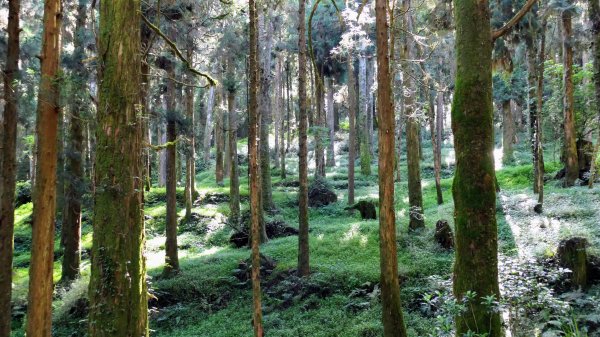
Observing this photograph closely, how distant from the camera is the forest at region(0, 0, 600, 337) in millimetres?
4949

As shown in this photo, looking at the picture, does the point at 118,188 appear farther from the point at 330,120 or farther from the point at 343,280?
the point at 330,120

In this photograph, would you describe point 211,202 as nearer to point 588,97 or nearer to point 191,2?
point 191,2

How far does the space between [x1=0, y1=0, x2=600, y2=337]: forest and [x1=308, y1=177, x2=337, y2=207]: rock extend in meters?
0.10

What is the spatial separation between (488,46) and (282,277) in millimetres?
9844

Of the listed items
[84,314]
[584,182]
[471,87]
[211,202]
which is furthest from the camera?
[211,202]

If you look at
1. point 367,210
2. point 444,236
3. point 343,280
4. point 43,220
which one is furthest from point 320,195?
point 43,220

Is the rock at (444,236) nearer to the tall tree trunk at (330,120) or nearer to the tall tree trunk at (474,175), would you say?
the tall tree trunk at (474,175)

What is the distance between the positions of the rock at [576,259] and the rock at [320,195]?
1398cm

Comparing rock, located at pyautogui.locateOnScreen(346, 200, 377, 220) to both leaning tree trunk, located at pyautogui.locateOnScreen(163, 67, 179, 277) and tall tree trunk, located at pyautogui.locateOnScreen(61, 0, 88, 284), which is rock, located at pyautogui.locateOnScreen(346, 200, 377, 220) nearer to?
leaning tree trunk, located at pyautogui.locateOnScreen(163, 67, 179, 277)

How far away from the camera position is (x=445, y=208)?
60.2ft

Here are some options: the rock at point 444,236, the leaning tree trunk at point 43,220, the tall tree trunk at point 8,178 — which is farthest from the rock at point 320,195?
the leaning tree trunk at point 43,220

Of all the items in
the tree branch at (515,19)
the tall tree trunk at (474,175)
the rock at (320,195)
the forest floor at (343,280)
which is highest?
the tree branch at (515,19)

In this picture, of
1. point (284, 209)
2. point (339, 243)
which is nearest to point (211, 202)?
point (284, 209)

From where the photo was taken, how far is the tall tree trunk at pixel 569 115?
56.1 feet
